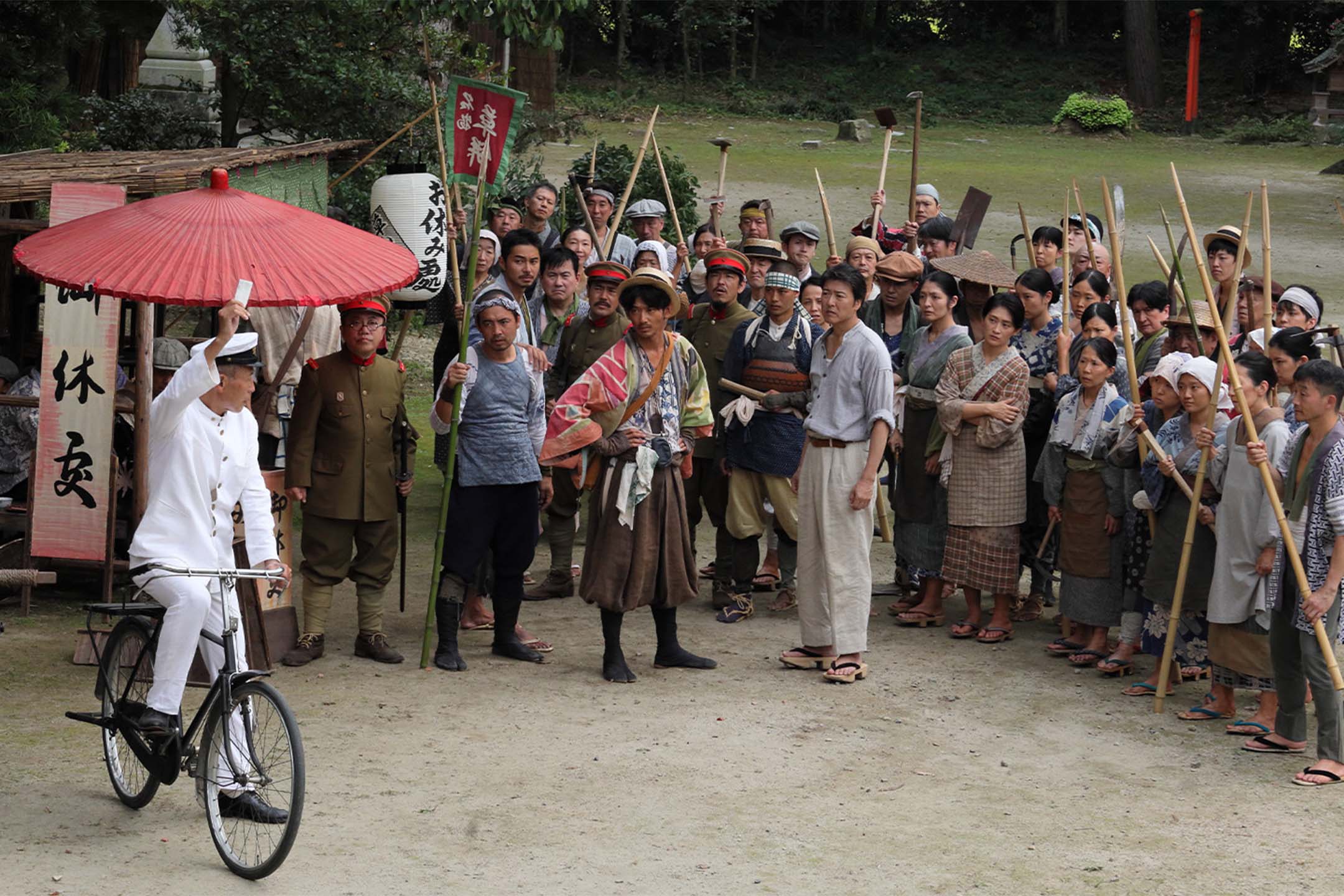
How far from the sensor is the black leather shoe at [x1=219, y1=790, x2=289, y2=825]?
470 cm

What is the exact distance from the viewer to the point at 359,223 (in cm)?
1291

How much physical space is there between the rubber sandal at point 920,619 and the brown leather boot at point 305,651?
303 cm

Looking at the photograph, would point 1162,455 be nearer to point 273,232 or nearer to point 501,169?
point 501,169

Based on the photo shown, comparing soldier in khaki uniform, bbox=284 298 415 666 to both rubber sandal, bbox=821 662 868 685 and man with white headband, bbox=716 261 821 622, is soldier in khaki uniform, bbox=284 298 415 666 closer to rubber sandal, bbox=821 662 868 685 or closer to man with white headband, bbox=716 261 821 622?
man with white headband, bbox=716 261 821 622

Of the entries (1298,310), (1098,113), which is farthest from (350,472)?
(1098,113)

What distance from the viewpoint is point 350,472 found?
22.6 feet

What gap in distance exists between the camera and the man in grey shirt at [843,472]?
22.5 ft

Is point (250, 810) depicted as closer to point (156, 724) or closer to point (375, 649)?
point (156, 724)

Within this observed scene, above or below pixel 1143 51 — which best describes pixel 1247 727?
below

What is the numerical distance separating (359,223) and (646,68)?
25141 millimetres

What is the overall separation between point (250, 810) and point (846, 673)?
3.07 metres

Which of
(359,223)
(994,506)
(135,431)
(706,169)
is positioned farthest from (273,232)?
(706,169)

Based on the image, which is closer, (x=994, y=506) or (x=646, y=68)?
(x=994, y=506)

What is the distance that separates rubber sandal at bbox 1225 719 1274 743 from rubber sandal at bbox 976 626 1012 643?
1.50 meters
